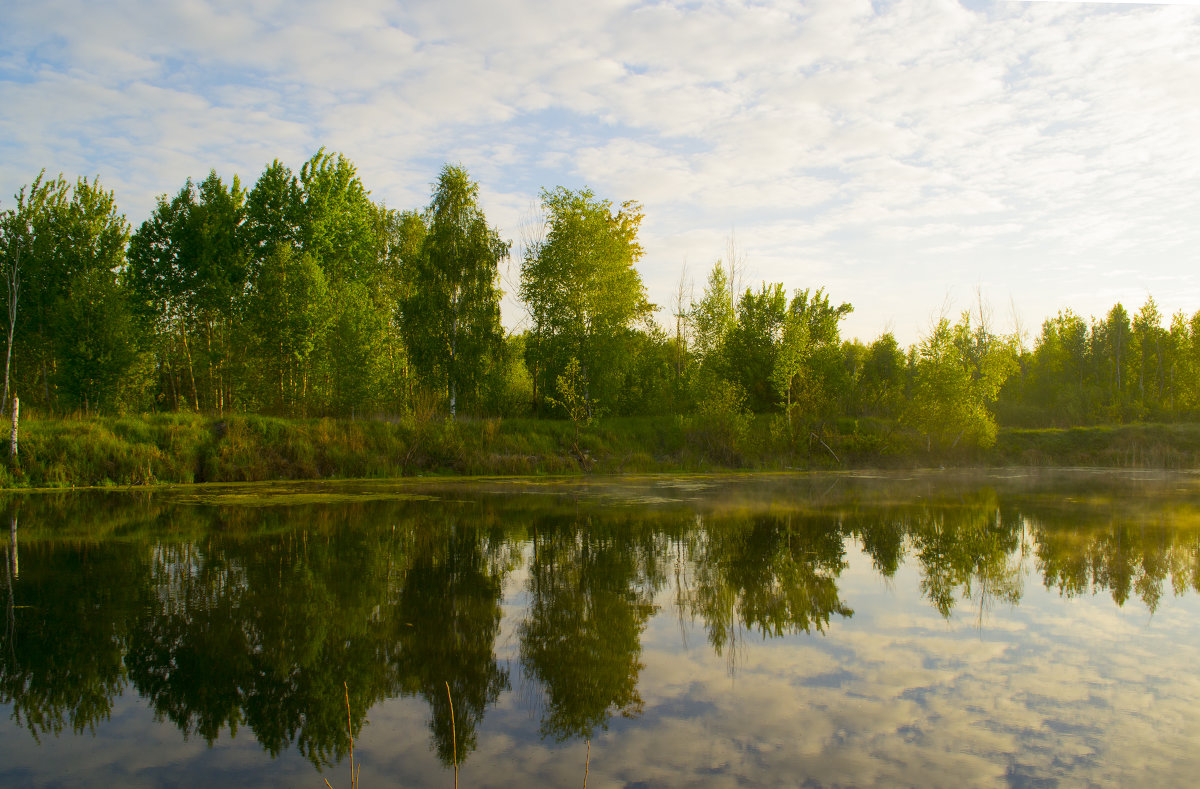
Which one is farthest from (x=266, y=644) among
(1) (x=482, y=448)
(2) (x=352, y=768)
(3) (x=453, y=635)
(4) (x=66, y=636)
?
(1) (x=482, y=448)

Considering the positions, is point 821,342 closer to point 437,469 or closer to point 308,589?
point 437,469

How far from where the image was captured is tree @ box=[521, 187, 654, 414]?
113 feet

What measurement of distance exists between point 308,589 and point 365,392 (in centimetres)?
2190

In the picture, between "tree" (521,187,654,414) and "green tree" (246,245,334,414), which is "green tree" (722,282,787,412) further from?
"green tree" (246,245,334,414)

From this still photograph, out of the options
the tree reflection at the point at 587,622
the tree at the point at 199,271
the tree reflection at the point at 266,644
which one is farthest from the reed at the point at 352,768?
the tree at the point at 199,271

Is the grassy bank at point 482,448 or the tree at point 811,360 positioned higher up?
the tree at point 811,360

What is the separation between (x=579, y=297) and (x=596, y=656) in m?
28.6

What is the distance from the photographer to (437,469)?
28.6 m

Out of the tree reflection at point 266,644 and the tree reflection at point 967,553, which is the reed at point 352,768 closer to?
the tree reflection at point 266,644

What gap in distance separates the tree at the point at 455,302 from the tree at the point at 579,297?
2.64 meters

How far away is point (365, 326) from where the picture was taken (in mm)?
A: 32844

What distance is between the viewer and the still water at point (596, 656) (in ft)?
17.1

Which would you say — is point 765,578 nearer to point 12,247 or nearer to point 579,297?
point 579,297

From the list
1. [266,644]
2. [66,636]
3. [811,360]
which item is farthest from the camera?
[811,360]
